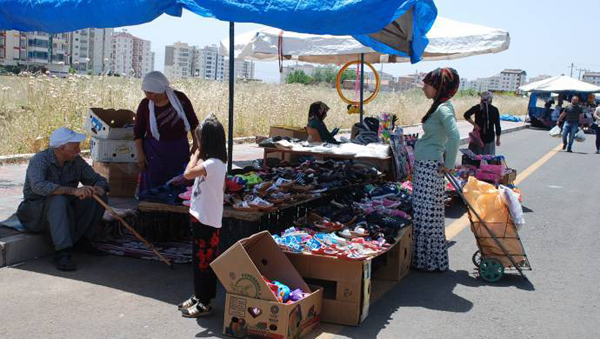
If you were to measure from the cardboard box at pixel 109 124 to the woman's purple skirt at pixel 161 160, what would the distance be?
1313 millimetres

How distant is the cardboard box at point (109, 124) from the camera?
332 inches

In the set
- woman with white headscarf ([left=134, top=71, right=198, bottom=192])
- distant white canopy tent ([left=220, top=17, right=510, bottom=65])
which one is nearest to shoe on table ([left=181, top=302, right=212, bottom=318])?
woman with white headscarf ([left=134, top=71, right=198, bottom=192])

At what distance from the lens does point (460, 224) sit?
9.04 m

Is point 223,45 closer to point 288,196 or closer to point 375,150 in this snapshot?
point 375,150

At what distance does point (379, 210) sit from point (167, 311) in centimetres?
278

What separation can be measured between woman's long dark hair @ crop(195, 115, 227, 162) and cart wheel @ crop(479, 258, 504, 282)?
2984 millimetres

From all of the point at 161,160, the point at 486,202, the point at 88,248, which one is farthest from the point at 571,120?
the point at 88,248

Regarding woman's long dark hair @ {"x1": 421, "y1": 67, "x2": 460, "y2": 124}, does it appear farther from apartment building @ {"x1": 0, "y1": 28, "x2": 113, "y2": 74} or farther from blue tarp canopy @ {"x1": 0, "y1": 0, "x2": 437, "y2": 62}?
apartment building @ {"x1": 0, "y1": 28, "x2": 113, "y2": 74}

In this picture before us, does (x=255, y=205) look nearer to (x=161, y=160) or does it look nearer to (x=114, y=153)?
(x=161, y=160)

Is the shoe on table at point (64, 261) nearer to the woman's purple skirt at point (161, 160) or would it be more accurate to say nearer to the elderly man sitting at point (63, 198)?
the elderly man sitting at point (63, 198)

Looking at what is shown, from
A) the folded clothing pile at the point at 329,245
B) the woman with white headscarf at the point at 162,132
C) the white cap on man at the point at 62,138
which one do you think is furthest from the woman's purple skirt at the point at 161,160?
the folded clothing pile at the point at 329,245

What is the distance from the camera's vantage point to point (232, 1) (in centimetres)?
605

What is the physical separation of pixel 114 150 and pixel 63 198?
2444mm

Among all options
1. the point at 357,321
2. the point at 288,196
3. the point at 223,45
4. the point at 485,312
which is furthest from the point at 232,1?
the point at 223,45
